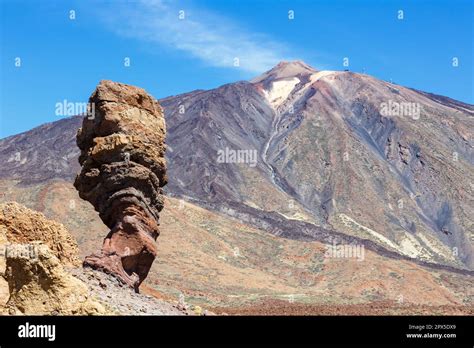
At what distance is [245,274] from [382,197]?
5662 cm

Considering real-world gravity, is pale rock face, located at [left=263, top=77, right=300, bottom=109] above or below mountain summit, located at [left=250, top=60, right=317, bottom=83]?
below

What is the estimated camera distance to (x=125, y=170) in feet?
58.6

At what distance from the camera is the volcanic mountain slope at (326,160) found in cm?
9338

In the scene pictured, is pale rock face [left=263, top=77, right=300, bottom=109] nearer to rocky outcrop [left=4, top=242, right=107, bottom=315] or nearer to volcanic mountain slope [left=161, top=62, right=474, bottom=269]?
volcanic mountain slope [left=161, top=62, right=474, bottom=269]

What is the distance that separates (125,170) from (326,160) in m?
99.6

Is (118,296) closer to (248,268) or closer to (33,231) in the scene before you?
(33,231)

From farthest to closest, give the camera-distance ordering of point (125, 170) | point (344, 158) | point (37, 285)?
point (344, 158) → point (125, 170) → point (37, 285)

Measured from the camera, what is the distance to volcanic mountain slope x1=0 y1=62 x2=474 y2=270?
306 ft

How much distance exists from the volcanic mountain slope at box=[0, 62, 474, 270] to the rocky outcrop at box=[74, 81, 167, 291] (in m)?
53.7

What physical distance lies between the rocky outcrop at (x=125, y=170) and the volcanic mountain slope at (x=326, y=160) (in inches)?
2113
